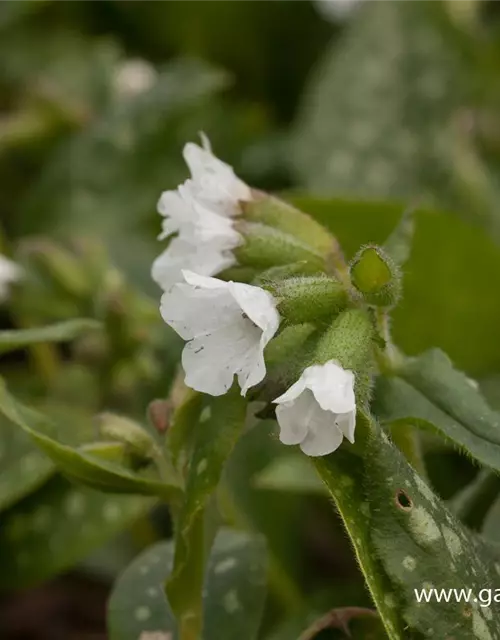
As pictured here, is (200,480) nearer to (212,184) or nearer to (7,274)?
(212,184)

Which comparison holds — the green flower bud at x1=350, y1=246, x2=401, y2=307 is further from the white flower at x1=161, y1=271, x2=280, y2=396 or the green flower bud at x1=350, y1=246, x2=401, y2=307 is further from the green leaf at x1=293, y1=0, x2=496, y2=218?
the green leaf at x1=293, y1=0, x2=496, y2=218

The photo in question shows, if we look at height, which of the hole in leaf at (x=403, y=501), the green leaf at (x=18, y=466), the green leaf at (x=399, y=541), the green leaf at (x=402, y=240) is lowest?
the green leaf at (x=18, y=466)

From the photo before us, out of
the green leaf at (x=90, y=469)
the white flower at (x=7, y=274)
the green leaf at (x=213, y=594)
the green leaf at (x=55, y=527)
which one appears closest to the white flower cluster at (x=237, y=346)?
the green leaf at (x=90, y=469)

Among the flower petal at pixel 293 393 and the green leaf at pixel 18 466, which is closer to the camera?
the flower petal at pixel 293 393

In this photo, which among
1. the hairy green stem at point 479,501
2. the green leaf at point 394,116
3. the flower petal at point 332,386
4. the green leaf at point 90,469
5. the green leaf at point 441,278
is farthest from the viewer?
the green leaf at point 394,116

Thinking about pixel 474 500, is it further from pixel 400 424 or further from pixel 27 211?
pixel 27 211

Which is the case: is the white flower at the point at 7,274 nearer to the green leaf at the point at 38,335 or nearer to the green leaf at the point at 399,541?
the green leaf at the point at 38,335

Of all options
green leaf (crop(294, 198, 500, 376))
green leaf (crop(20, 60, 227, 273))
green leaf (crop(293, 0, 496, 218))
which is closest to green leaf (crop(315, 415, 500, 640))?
green leaf (crop(294, 198, 500, 376))
